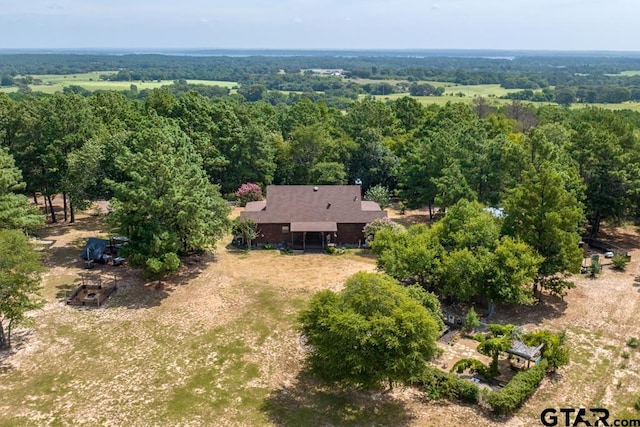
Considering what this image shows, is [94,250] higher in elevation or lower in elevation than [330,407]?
higher

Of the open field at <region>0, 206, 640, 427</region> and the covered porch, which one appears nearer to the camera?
the open field at <region>0, 206, 640, 427</region>

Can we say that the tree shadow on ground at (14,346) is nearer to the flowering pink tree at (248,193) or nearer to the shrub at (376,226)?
the shrub at (376,226)

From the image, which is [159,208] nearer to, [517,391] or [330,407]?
[330,407]

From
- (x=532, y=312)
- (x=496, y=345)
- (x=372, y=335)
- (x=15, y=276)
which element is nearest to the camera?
(x=372, y=335)

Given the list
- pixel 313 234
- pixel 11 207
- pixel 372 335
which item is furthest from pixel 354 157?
pixel 372 335

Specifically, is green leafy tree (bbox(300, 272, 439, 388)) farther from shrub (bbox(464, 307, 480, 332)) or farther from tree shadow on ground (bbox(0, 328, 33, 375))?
tree shadow on ground (bbox(0, 328, 33, 375))

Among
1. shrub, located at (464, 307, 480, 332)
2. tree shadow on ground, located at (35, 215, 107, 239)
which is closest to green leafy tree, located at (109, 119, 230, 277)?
tree shadow on ground, located at (35, 215, 107, 239)
